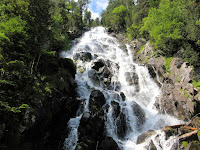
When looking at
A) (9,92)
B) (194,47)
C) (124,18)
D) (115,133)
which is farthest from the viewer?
(124,18)

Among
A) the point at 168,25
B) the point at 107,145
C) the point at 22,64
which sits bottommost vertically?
the point at 107,145

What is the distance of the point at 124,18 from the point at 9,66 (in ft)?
152

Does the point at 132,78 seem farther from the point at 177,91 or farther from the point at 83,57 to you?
the point at 83,57

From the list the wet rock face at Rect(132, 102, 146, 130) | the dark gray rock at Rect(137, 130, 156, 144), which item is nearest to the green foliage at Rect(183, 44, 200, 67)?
the wet rock face at Rect(132, 102, 146, 130)

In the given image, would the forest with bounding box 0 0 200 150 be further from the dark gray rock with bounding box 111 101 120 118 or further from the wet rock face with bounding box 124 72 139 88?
the wet rock face with bounding box 124 72 139 88

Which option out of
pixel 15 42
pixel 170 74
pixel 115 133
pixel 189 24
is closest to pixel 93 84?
pixel 115 133

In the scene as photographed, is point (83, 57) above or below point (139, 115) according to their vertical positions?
above

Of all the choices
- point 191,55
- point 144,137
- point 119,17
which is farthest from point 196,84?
point 119,17

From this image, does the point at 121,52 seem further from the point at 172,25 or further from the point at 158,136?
the point at 158,136

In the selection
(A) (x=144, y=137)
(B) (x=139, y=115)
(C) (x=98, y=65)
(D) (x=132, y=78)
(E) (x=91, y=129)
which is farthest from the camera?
(C) (x=98, y=65)

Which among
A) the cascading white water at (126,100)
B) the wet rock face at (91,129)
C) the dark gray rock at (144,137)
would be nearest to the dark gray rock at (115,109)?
the cascading white water at (126,100)

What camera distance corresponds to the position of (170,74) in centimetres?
1911

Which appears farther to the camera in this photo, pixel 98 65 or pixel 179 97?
pixel 98 65

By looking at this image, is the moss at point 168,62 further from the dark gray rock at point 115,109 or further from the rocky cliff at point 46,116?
the rocky cliff at point 46,116
